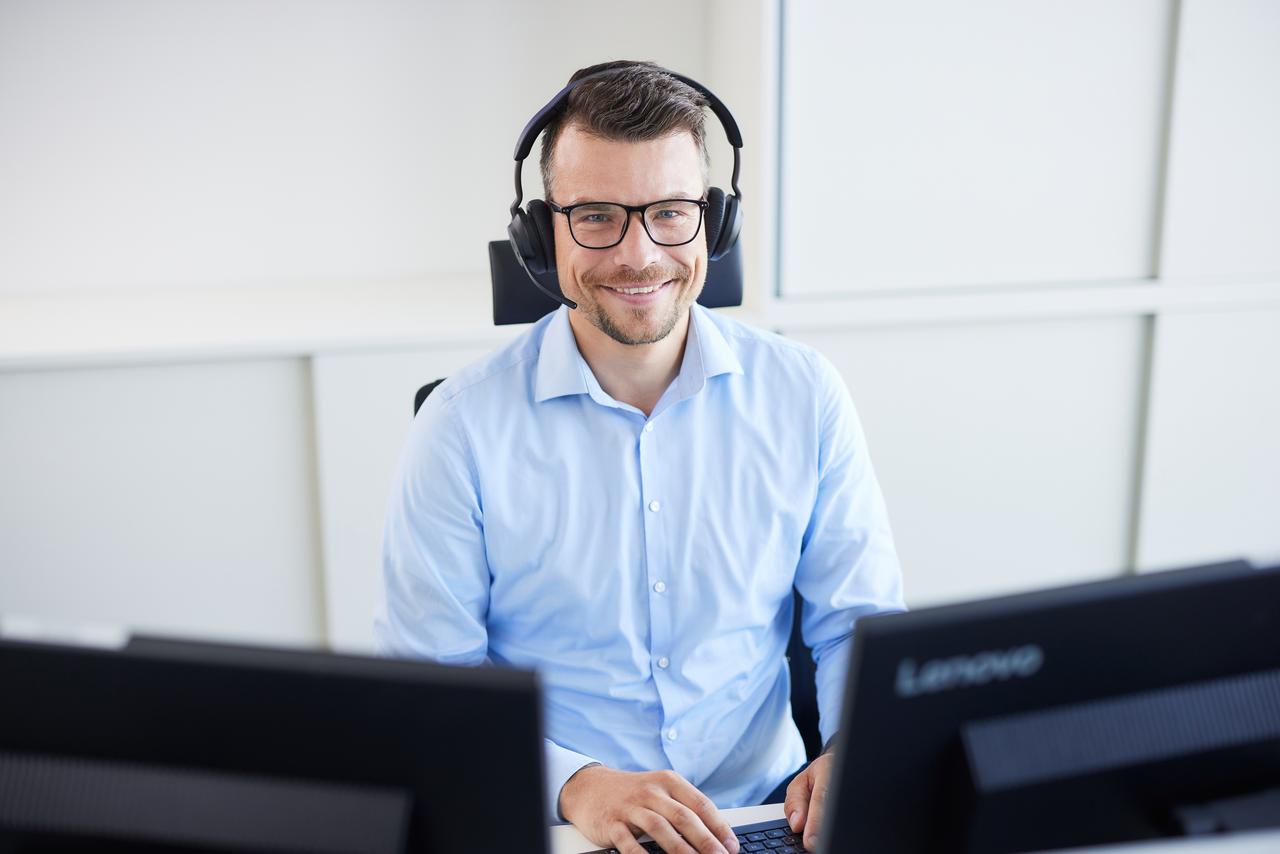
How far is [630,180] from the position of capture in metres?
1.23

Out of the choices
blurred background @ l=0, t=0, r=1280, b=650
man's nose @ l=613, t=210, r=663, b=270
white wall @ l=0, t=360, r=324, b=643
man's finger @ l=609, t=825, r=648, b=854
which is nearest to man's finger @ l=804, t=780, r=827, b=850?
man's finger @ l=609, t=825, r=648, b=854

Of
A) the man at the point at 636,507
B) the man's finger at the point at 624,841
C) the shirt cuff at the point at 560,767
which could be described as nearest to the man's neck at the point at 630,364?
the man at the point at 636,507

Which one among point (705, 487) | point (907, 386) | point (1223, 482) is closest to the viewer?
point (705, 487)

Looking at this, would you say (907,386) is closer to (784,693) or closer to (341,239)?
(784,693)

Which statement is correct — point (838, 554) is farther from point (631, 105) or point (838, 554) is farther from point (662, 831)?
point (631, 105)

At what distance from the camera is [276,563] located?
6.95 feet

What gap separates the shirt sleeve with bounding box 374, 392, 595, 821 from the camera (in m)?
1.20

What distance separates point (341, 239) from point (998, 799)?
215cm

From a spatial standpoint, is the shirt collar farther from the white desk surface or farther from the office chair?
the white desk surface

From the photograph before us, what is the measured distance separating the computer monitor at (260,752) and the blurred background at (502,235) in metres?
1.46

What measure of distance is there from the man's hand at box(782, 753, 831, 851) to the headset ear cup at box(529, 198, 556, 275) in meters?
0.63

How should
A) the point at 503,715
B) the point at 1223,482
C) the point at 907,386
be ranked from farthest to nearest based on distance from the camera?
1. the point at 1223,482
2. the point at 907,386
3. the point at 503,715

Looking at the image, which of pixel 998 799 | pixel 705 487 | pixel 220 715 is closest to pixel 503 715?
pixel 220 715

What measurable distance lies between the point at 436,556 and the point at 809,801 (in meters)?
0.47
